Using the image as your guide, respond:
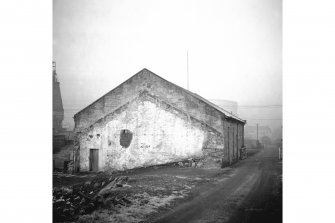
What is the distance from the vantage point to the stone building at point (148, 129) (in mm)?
9977

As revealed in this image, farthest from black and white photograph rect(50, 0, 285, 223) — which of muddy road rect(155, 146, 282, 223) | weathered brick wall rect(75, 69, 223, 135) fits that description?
weathered brick wall rect(75, 69, 223, 135)

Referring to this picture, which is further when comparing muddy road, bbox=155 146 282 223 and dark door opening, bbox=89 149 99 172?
dark door opening, bbox=89 149 99 172

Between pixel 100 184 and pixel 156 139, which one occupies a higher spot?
pixel 156 139

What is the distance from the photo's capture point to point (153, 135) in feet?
33.7

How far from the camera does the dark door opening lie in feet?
33.7

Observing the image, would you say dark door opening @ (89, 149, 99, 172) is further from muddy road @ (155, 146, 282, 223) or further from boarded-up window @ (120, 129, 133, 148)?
muddy road @ (155, 146, 282, 223)

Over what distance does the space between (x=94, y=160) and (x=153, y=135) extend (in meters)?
2.78

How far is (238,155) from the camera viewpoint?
14.6 meters

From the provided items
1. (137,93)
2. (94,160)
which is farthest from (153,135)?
(94,160)

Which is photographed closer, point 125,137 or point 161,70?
point 161,70

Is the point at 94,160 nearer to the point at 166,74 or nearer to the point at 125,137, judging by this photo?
the point at 125,137
